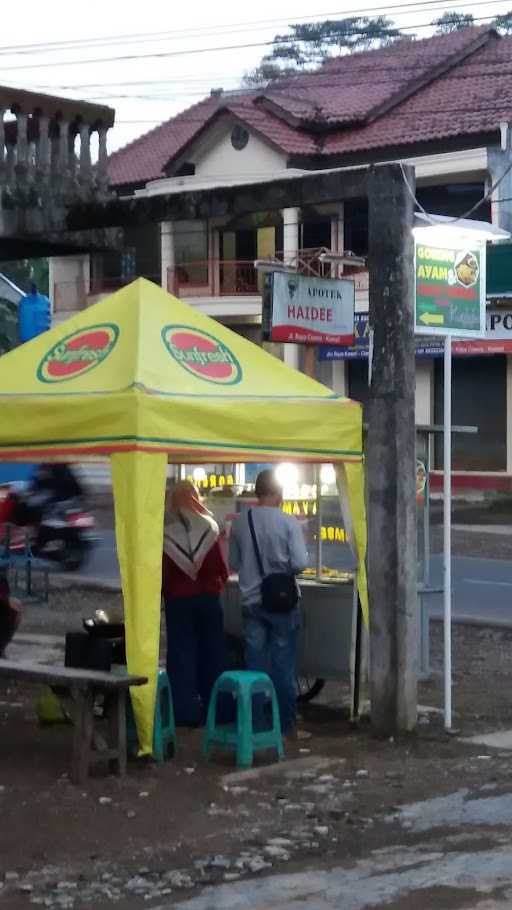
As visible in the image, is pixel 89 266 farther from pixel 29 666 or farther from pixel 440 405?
pixel 29 666

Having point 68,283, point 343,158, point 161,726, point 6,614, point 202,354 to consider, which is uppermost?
point 343,158

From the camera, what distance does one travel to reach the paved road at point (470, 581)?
16141mm

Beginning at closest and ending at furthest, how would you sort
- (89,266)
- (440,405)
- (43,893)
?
(43,893), (440,405), (89,266)

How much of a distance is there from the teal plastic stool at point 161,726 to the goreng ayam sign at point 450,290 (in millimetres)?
2879

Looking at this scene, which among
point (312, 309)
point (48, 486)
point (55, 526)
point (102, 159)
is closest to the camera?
point (312, 309)

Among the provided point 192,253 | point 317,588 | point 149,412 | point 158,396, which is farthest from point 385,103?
point 149,412

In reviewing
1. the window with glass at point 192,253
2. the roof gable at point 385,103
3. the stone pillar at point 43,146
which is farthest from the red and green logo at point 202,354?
the window with glass at point 192,253

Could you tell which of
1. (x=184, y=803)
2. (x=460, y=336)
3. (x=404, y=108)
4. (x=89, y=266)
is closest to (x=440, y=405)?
(x=404, y=108)

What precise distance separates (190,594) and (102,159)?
434 centimetres

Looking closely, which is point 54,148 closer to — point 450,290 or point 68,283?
point 450,290

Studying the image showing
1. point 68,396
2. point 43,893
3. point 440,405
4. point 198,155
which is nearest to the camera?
point 43,893

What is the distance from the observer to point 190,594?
32.2 ft

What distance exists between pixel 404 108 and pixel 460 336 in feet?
88.6

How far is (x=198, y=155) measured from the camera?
123 ft
